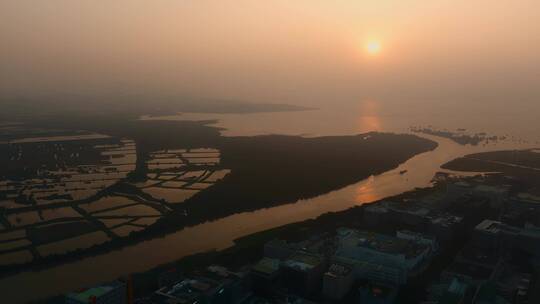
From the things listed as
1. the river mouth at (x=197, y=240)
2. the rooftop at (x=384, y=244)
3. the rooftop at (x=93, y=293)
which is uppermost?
the rooftop at (x=384, y=244)

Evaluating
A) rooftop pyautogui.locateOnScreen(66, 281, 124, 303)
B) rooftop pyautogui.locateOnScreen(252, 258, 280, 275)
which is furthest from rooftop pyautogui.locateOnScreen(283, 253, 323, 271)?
rooftop pyautogui.locateOnScreen(66, 281, 124, 303)

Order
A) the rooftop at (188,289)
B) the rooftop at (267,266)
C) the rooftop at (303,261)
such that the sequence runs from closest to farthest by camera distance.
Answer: the rooftop at (188,289) → the rooftop at (267,266) → the rooftop at (303,261)

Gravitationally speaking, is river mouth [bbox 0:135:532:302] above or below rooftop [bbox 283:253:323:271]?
below

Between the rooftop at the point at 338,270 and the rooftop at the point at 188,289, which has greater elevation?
the rooftop at the point at 338,270

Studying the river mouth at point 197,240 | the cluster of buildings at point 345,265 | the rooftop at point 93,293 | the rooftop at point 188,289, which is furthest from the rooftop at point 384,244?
the rooftop at point 93,293

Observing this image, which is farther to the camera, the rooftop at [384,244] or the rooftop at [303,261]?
the rooftop at [384,244]

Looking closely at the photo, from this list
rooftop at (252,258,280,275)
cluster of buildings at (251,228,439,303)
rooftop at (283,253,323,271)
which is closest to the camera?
cluster of buildings at (251,228,439,303)

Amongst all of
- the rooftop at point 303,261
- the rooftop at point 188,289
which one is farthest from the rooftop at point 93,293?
the rooftop at point 303,261

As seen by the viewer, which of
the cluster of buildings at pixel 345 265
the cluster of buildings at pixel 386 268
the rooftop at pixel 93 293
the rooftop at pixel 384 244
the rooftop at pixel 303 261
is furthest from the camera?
the rooftop at pixel 384 244

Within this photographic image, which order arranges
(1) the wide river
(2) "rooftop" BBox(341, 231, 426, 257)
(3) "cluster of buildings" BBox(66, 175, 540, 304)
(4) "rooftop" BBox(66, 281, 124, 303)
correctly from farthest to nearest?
(2) "rooftop" BBox(341, 231, 426, 257), (1) the wide river, (3) "cluster of buildings" BBox(66, 175, 540, 304), (4) "rooftop" BBox(66, 281, 124, 303)

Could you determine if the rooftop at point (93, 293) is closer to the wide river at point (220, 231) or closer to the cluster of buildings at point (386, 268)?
the cluster of buildings at point (386, 268)

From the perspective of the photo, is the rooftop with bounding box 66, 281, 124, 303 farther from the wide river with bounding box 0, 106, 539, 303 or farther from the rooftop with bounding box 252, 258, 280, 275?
the rooftop with bounding box 252, 258, 280, 275
